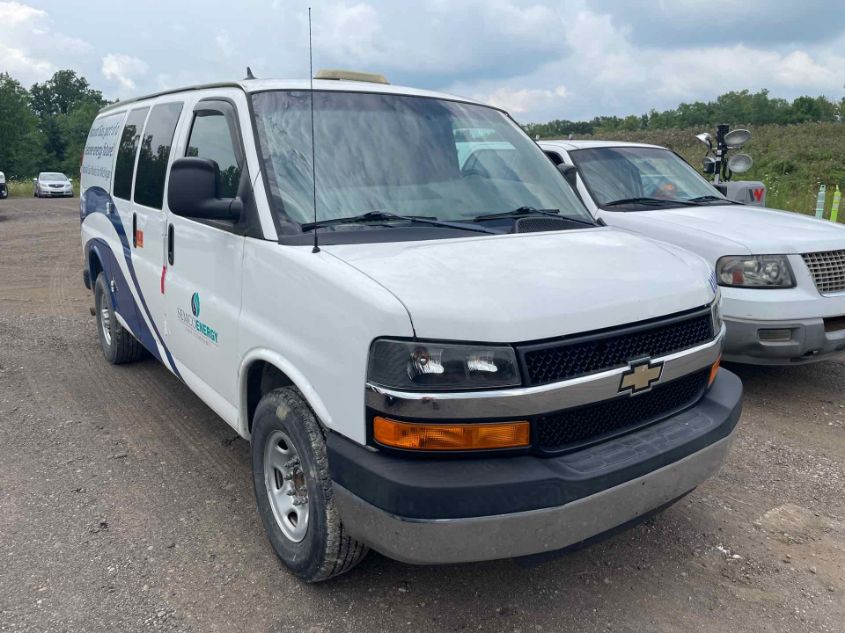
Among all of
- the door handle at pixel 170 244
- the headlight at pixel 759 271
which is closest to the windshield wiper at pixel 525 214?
the door handle at pixel 170 244

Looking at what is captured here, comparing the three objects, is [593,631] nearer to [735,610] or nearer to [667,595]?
[667,595]

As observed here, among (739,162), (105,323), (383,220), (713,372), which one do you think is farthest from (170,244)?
(739,162)

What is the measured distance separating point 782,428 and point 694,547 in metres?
1.86

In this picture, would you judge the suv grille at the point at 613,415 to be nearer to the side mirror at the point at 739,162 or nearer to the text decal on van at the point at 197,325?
the text decal on van at the point at 197,325

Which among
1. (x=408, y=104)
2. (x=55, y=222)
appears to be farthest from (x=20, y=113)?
(x=408, y=104)

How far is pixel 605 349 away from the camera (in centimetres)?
259

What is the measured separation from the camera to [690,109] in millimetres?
78562

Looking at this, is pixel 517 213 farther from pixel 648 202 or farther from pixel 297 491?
pixel 648 202

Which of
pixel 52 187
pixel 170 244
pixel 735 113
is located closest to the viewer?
pixel 170 244

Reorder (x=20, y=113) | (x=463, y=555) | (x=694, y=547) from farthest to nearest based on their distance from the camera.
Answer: (x=20, y=113) → (x=694, y=547) → (x=463, y=555)

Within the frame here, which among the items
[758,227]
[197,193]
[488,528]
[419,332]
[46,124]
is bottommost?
[488,528]

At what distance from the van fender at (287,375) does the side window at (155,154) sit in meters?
1.52

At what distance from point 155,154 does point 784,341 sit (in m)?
4.45

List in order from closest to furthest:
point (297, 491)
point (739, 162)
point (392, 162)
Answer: point (297, 491) < point (392, 162) < point (739, 162)
